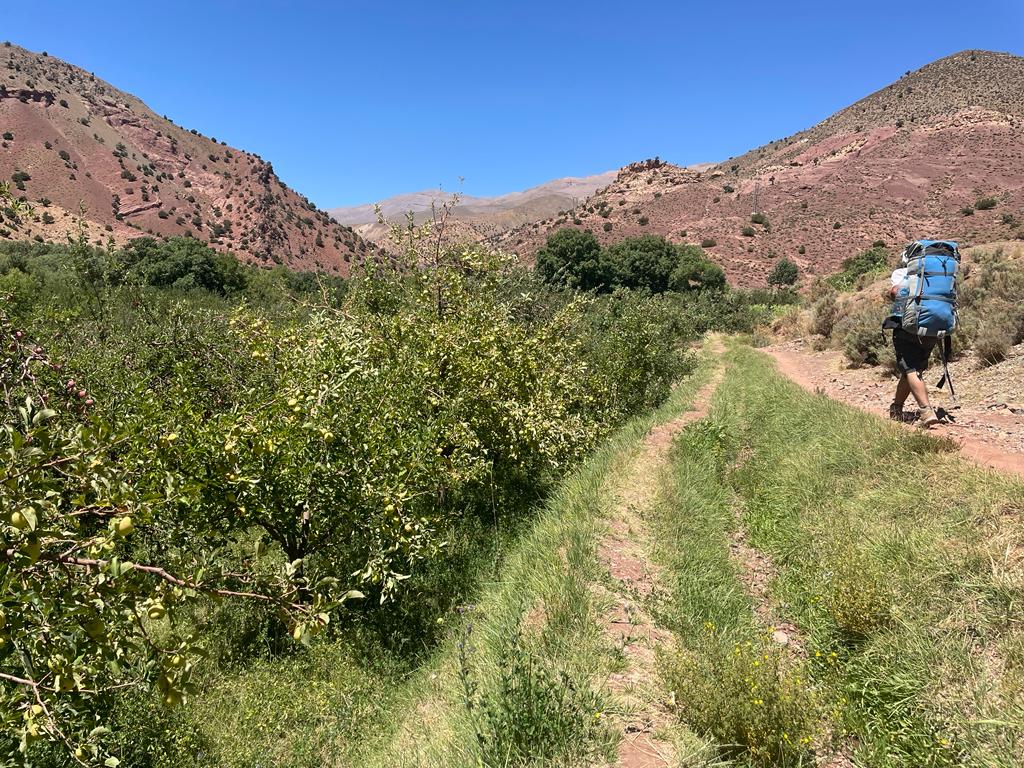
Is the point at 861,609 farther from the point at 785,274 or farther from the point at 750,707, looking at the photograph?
the point at 785,274

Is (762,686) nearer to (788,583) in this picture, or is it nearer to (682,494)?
(788,583)

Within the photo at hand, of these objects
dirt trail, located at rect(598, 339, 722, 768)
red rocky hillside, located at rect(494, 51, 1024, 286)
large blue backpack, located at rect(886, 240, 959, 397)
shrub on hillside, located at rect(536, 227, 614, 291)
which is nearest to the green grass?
dirt trail, located at rect(598, 339, 722, 768)

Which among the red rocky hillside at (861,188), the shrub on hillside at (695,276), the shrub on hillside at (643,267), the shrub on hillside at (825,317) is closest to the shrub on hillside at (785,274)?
the red rocky hillside at (861,188)

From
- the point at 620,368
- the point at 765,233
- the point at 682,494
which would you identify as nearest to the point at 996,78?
the point at 765,233

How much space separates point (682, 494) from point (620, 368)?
6.30 metres

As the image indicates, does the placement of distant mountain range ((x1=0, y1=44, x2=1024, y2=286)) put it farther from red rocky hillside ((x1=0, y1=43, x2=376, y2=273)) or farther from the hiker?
the hiker

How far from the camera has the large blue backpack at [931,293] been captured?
600 centimetres

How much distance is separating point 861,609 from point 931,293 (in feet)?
14.7

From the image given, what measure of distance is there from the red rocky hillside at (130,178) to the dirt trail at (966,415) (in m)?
76.9

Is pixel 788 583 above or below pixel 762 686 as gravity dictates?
below

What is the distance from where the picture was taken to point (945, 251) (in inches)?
246

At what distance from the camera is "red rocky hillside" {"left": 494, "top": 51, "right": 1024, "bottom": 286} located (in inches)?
2281

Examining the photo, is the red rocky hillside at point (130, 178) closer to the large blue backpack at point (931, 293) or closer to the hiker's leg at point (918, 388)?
the large blue backpack at point (931, 293)

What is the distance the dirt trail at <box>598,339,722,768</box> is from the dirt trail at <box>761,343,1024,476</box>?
3.15 metres
